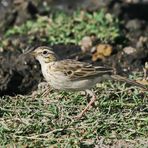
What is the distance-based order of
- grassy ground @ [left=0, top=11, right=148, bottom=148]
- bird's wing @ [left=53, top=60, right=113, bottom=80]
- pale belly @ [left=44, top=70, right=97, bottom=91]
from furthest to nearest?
bird's wing @ [left=53, top=60, right=113, bottom=80]
pale belly @ [left=44, top=70, right=97, bottom=91]
grassy ground @ [left=0, top=11, right=148, bottom=148]

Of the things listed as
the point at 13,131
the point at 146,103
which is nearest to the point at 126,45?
the point at 146,103

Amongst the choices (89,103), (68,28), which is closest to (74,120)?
(89,103)

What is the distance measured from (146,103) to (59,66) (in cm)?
131

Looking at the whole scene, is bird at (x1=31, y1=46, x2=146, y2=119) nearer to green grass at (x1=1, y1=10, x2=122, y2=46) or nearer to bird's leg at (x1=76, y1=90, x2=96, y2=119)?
bird's leg at (x1=76, y1=90, x2=96, y2=119)

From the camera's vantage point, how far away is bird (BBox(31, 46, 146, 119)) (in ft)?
31.4

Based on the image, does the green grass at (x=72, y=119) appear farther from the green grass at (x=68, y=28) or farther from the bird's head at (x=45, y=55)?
the green grass at (x=68, y=28)

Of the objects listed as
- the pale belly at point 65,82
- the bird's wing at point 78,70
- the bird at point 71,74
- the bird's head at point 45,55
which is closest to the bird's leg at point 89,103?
the bird at point 71,74

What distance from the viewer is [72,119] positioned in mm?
9281

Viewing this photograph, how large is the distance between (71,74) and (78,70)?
0.63 feet

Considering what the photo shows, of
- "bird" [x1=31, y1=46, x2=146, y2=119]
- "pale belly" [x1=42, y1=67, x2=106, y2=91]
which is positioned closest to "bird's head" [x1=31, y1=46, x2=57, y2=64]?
"bird" [x1=31, y1=46, x2=146, y2=119]

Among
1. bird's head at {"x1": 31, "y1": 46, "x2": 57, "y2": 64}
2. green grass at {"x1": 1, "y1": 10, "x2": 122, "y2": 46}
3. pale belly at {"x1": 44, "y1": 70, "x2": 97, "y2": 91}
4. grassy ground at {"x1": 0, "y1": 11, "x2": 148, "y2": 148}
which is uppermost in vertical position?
bird's head at {"x1": 31, "y1": 46, "x2": 57, "y2": 64}

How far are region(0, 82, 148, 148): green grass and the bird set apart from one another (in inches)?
9.5

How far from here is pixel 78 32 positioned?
13547 millimetres

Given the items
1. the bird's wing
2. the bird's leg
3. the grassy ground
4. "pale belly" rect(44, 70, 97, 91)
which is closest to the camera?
the grassy ground
